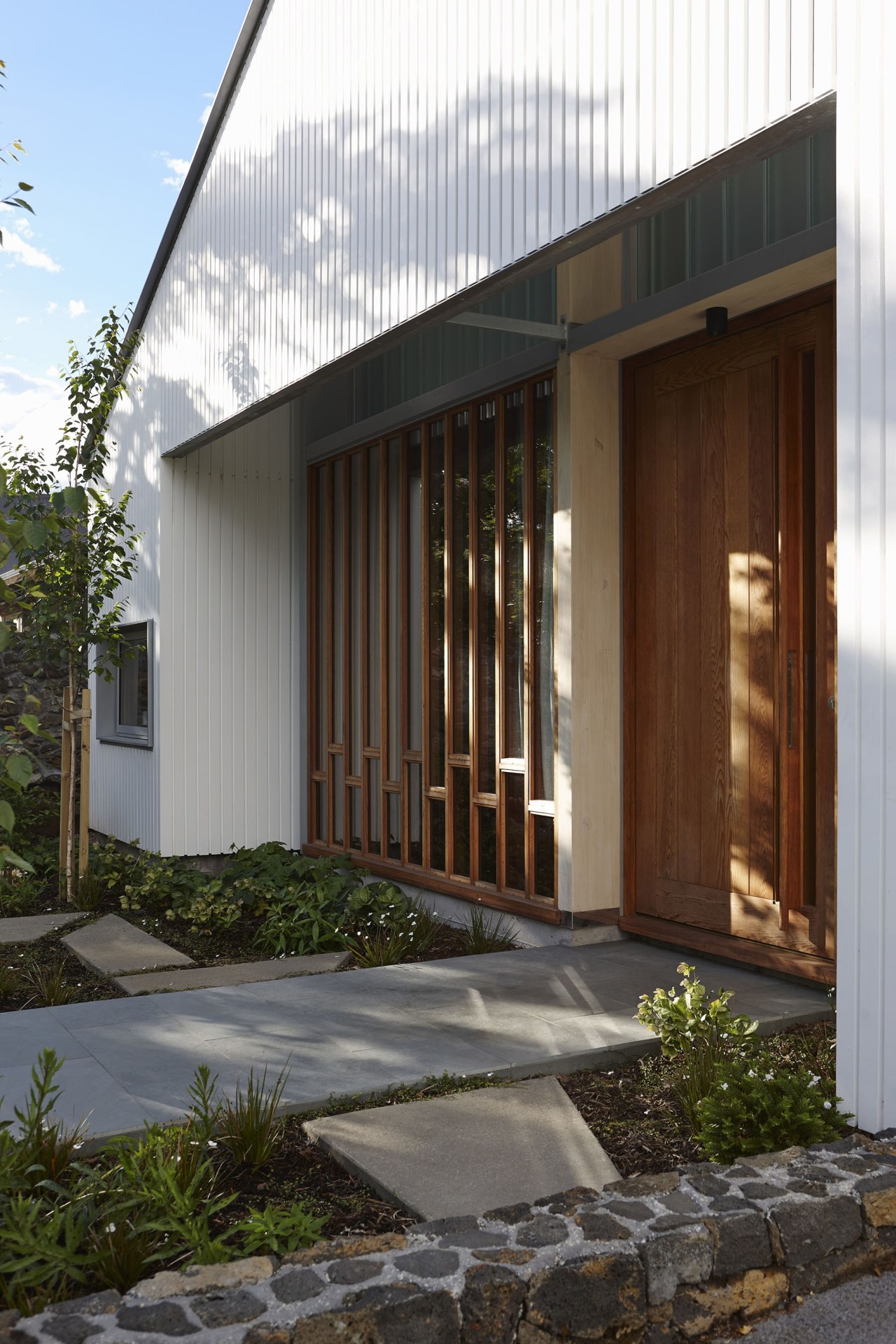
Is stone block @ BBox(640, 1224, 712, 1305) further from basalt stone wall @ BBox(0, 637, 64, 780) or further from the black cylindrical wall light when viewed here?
basalt stone wall @ BBox(0, 637, 64, 780)

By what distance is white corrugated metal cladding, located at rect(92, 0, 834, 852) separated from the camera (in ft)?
11.8

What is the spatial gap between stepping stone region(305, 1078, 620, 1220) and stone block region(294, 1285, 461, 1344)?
0.61 metres

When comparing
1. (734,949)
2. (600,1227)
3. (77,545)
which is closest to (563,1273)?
(600,1227)

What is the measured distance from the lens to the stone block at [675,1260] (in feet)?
7.97

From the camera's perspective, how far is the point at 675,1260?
2.46 metres

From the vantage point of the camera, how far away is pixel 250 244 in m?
6.73

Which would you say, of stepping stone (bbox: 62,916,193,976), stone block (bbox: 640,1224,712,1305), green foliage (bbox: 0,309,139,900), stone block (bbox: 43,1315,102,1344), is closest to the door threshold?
stepping stone (bbox: 62,916,193,976)

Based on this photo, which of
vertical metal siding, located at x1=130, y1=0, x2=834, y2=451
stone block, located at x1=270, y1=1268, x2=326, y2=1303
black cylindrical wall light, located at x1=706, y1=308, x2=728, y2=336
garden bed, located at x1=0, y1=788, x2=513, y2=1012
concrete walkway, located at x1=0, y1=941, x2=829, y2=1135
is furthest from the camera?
garden bed, located at x1=0, y1=788, x2=513, y2=1012

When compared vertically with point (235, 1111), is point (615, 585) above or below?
above

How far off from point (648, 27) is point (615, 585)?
2931 mm

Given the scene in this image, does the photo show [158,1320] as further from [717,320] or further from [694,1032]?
[717,320]

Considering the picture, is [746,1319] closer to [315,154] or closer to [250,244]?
[315,154]

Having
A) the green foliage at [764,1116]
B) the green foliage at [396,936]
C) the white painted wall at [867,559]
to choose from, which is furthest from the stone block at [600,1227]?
the green foliage at [396,936]

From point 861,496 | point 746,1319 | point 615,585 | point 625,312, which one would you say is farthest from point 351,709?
point 746,1319
